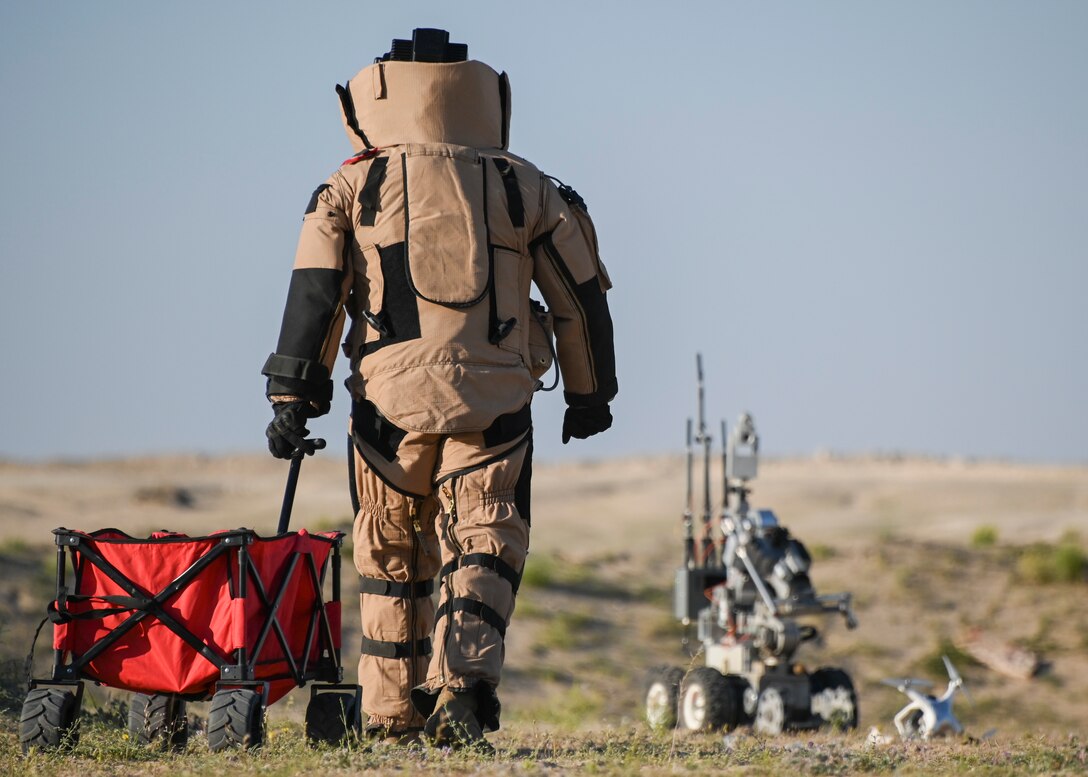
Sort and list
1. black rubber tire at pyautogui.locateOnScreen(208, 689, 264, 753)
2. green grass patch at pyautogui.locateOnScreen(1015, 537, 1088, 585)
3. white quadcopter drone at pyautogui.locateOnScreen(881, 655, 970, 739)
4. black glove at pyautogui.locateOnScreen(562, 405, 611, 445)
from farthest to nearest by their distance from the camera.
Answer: green grass patch at pyautogui.locateOnScreen(1015, 537, 1088, 585) < white quadcopter drone at pyautogui.locateOnScreen(881, 655, 970, 739) < black glove at pyautogui.locateOnScreen(562, 405, 611, 445) < black rubber tire at pyautogui.locateOnScreen(208, 689, 264, 753)

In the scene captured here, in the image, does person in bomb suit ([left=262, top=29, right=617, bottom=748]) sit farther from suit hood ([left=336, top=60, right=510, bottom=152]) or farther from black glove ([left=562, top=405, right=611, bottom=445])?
black glove ([left=562, top=405, right=611, bottom=445])

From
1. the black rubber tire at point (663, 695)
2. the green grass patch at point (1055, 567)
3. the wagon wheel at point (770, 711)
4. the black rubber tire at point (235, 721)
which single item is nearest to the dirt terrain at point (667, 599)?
the green grass patch at point (1055, 567)

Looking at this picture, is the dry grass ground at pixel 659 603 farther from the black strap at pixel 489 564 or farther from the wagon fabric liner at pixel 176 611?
the black strap at pixel 489 564

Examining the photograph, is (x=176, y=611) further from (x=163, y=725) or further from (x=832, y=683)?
(x=832, y=683)

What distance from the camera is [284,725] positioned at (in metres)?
6.59

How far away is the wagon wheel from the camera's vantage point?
28.4ft

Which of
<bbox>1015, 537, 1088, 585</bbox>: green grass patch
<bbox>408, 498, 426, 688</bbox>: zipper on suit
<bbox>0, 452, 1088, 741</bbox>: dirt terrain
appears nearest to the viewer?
<bbox>408, 498, 426, 688</bbox>: zipper on suit

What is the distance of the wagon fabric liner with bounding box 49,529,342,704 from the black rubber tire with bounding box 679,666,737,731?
3.69m

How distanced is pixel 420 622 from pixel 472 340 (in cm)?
108

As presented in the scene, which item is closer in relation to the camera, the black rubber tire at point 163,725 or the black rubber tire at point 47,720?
the black rubber tire at point 47,720

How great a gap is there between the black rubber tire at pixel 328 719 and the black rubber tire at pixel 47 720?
823 millimetres

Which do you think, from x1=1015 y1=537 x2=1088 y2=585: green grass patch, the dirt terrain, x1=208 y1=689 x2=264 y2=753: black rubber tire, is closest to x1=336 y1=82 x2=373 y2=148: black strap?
x1=208 y1=689 x2=264 y2=753: black rubber tire

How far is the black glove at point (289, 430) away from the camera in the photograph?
5.57 meters

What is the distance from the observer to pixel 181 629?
5309 millimetres
